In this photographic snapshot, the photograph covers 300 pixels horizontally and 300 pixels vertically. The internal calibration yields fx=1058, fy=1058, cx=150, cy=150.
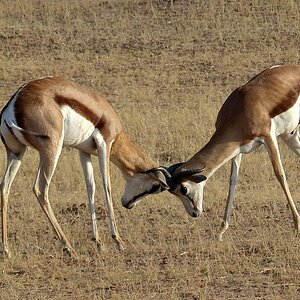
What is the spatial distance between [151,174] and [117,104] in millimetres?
7309

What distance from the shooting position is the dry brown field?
346 inches

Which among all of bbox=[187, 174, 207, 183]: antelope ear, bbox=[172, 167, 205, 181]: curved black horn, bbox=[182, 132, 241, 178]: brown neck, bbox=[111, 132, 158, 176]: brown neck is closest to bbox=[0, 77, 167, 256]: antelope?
bbox=[111, 132, 158, 176]: brown neck

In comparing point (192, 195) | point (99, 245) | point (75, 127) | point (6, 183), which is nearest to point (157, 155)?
point (192, 195)

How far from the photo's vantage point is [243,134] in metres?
10.4

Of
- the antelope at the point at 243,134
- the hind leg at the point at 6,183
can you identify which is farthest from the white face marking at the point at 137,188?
the hind leg at the point at 6,183

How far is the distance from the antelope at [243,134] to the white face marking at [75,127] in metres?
0.93

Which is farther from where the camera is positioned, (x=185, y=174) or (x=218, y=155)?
(x=218, y=155)

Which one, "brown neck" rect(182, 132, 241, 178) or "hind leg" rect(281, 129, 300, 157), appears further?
"hind leg" rect(281, 129, 300, 157)

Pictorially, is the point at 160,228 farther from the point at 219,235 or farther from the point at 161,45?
the point at 161,45

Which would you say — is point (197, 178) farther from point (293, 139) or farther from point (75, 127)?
point (293, 139)

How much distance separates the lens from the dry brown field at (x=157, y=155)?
8.78 metres

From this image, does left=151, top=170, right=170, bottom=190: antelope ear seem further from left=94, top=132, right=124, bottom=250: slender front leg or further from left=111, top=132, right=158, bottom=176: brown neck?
left=94, top=132, right=124, bottom=250: slender front leg

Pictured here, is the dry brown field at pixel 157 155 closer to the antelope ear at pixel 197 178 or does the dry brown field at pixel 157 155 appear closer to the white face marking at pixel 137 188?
the white face marking at pixel 137 188

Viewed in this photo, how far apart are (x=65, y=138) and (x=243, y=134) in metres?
1.79
